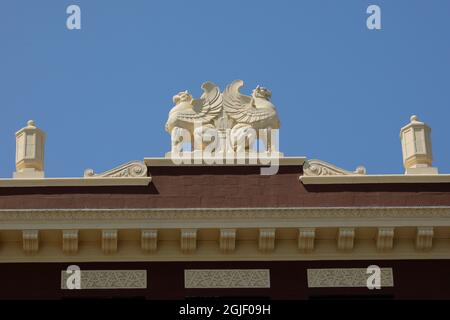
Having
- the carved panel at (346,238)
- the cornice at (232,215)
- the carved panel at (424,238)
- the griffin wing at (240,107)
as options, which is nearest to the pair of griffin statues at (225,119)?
the griffin wing at (240,107)

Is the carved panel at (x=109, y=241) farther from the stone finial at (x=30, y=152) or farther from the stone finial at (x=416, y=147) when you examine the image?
the stone finial at (x=416, y=147)

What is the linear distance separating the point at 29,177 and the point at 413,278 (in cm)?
937

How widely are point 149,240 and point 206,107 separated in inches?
166

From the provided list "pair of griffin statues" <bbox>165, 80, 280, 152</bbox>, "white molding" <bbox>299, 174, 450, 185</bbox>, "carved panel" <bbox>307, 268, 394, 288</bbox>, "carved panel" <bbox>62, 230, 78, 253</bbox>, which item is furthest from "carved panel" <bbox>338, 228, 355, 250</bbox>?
"carved panel" <bbox>62, 230, 78, 253</bbox>

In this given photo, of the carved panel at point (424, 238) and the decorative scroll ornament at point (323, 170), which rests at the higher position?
the decorative scroll ornament at point (323, 170)

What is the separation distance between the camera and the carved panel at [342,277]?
106 feet

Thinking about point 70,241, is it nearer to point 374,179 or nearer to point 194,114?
point 194,114

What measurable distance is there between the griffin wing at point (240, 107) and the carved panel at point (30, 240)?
19.1 ft

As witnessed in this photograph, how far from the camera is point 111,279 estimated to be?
32281 millimetres

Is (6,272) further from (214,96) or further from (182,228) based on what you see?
(214,96)

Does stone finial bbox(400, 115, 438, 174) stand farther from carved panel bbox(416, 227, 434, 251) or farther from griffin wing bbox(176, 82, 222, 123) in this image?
griffin wing bbox(176, 82, 222, 123)

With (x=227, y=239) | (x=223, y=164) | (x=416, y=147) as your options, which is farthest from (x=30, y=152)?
(x=416, y=147)

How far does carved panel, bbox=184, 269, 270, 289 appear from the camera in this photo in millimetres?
32188
